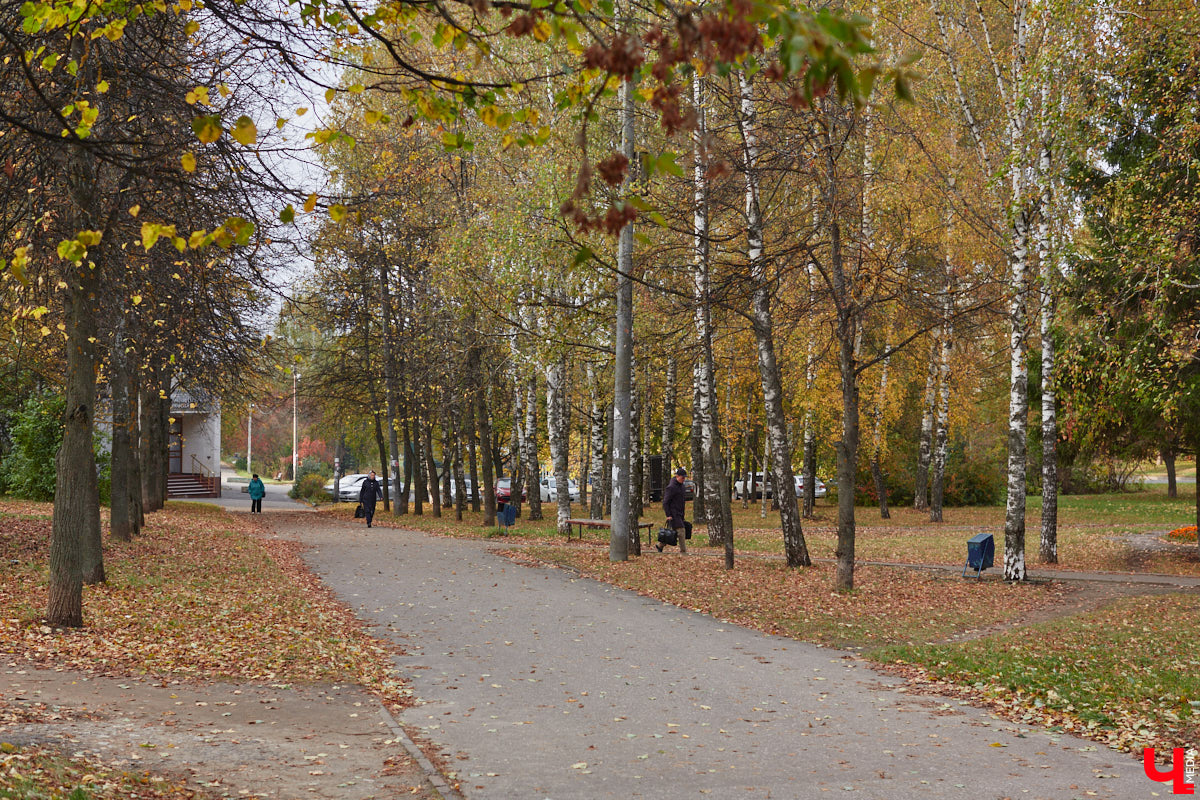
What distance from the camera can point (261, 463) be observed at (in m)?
105

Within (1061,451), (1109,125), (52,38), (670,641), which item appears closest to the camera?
(52,38)

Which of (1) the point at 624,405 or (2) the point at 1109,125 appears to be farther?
(1) the point at 624,405

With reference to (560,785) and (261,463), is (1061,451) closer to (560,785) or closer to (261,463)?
(560,785)

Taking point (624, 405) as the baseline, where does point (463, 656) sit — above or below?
below

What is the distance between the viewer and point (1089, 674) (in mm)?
9312

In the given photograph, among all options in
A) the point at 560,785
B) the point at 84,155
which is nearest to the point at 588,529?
the point at 84,155

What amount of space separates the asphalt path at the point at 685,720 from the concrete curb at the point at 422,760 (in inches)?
5.0

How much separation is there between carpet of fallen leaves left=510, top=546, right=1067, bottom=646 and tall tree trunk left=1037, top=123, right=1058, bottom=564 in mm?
3098

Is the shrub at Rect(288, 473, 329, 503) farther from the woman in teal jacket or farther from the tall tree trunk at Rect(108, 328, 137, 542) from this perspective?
the tall tree trunk at Rect(108, 328, 137, 542)

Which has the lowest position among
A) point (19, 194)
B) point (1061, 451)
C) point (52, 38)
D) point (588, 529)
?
point (588, 529)

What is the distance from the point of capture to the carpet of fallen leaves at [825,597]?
40.6 ft

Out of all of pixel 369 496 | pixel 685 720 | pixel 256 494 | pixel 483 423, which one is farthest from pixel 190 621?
pixel 256 494

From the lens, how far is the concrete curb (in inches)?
228

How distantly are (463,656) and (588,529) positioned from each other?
60.4 ft
